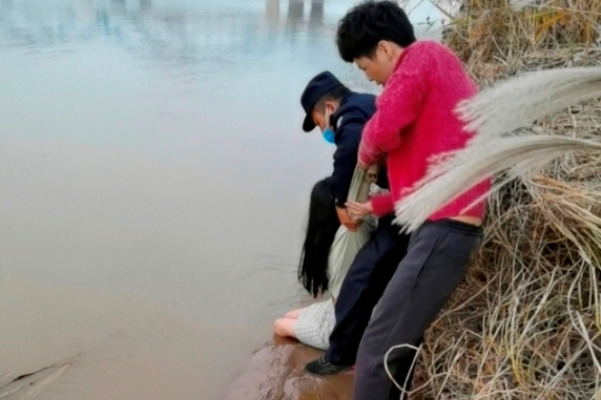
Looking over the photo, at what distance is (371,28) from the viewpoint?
7.17ft

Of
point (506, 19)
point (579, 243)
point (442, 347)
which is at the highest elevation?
point (506, 19)

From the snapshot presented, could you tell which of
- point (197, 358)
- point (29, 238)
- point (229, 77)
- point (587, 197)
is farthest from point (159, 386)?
point (229, 77)

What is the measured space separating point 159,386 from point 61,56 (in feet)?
23.7

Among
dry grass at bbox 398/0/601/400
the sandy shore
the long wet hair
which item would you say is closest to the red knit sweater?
dry grass at bbox 398/0/601/400

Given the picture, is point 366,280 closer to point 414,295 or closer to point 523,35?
point 414,295

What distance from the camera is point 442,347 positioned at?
2246mm

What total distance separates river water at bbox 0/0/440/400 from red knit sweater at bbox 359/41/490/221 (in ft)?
4.95

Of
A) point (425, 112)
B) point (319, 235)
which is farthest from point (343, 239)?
point (425, 112)

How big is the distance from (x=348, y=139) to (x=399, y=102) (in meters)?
0.48

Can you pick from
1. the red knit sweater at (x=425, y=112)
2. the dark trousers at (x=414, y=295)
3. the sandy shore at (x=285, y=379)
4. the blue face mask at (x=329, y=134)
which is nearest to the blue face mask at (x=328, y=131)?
the blue face mask at (x=329, y=134)

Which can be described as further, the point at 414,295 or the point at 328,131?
the point at 328,131

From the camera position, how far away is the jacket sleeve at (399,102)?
201cm

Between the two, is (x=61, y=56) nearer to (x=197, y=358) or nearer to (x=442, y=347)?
(x=197, y=358)

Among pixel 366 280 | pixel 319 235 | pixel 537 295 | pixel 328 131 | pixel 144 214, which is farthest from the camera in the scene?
pixel 144 214
